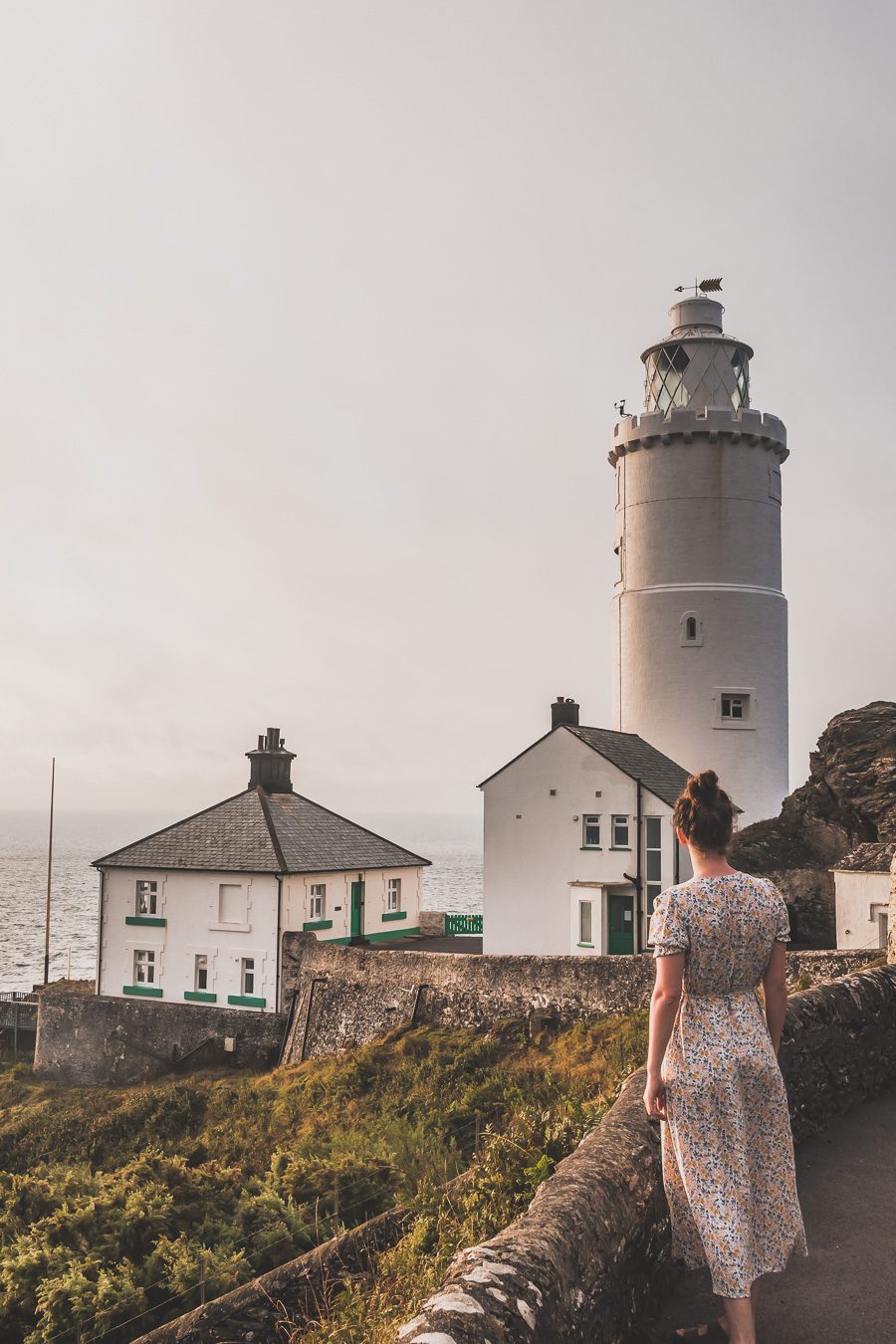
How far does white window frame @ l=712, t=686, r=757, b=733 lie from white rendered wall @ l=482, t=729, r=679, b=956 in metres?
6.78

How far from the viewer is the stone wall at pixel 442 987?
854 inches

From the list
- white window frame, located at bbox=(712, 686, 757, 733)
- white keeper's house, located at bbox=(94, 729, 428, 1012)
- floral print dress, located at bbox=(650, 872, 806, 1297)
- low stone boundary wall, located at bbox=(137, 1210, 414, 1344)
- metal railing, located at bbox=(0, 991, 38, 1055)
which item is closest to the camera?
floral print dress, located at bbox=(650, 872, 806, 1297)

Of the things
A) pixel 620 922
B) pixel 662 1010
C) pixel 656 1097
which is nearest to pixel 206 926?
pixel 620 922

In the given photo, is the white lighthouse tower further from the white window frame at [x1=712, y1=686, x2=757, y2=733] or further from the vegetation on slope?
the vegetation on slope

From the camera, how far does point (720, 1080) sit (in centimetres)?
464

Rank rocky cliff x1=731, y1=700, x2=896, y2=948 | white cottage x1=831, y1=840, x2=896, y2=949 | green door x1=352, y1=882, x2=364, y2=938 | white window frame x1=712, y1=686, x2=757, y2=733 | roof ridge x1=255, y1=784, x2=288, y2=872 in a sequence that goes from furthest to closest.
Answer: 1. white window frame x1=712, y1=686, x2=757, y2=733
2. green door x1=352, y1=882, x2=364, y2=938
3. roof ridge x1=255, y1=784, x2=288, y2=872
4. rocky cliff x1=731, y1=700, x2=896, y2=948
5. white cottage x1=831, y1=840, x2=896, y2=949

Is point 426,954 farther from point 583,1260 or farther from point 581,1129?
point 583,1260

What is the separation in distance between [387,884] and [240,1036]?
765cm

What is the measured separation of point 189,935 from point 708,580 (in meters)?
20.0

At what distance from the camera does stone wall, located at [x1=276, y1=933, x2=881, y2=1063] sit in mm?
21703

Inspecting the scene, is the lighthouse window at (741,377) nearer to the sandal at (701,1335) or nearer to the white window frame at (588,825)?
the white window frame at (588,825)

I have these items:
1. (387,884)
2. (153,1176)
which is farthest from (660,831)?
(153,1176)

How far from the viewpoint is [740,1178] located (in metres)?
4.64

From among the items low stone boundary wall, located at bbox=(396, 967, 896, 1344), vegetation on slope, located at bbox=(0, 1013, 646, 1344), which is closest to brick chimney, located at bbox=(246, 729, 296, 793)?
vegetation on slope, located at bbox=(0, 1013, 646, 1344)
